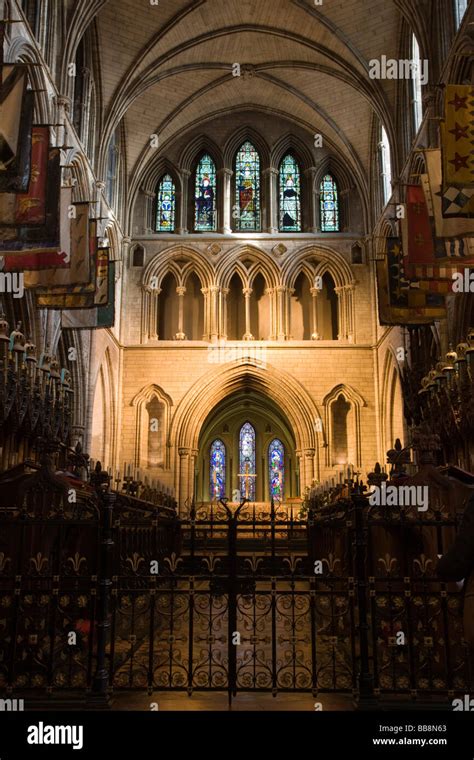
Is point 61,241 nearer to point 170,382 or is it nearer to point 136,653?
point 136,653

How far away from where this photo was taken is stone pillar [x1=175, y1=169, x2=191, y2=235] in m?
24.9

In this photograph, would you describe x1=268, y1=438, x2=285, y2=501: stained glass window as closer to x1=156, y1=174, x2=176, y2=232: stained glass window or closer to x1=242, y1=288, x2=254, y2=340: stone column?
x1=242, y1=288, x2=254, y2=340: stone column

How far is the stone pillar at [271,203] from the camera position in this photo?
2486cm

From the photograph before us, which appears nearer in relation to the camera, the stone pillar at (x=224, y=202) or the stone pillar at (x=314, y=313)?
the stone pillar at (x=314, y=313)

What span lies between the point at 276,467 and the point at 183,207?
1120cm

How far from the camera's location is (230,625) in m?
5.60

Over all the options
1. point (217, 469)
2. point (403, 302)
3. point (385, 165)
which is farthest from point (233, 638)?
point (217, 469)

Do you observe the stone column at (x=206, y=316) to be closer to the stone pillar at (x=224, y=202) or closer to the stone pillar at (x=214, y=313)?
the stone pillar at (x=214, y=313)

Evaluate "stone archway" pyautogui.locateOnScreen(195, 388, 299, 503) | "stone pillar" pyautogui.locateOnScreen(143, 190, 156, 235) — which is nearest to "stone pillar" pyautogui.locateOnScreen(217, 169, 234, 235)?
"stone pillar" pyautogui.locateOnScreen(143, 190, 156, 235)

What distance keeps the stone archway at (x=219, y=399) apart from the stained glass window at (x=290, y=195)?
5.06 metres

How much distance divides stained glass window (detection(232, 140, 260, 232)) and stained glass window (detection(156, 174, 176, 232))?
85.0 inches

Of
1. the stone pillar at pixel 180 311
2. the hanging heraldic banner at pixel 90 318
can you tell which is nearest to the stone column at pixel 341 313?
the stone pillar at pixel 180 311

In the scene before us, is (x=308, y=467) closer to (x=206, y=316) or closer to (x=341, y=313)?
(x=341, y=313)

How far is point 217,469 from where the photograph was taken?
30359mm
